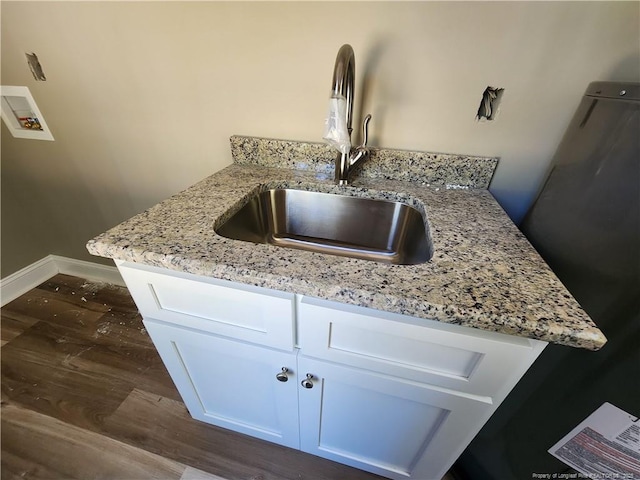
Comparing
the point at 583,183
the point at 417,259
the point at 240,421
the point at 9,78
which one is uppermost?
the point at 9,78

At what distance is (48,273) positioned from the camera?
1.81 metres

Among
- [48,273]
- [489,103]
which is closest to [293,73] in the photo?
[489,103]

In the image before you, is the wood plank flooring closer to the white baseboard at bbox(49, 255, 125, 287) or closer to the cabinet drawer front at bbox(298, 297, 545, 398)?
the white baseboard at bbox(49, 255, 125, 287)

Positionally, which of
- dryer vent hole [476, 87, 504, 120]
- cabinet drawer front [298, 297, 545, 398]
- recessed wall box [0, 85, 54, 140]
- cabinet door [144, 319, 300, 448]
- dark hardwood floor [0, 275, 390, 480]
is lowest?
dark hardwood floor [0, 275, 390, 480]

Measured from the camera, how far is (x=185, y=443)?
1.06 metres

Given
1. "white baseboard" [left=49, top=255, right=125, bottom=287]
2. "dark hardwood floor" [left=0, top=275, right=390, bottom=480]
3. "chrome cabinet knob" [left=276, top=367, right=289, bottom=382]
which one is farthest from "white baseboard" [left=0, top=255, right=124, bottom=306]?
"chrome cabinet knob" [left=276, top=367, right=289, bottom=382]

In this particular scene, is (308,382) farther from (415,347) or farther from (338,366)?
(415,347)

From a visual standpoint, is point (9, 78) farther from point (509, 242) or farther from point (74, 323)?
point (509, 242)

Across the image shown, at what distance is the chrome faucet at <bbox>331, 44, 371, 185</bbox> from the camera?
2.31ft

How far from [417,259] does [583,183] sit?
395 mm

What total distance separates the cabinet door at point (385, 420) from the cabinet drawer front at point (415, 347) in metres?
0.04

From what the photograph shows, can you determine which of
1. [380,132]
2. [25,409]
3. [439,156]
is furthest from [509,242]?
[25,409]

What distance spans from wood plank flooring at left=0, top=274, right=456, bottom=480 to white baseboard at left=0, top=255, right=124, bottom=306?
0.58 ft

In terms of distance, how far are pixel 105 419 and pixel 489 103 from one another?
1.85 metres
